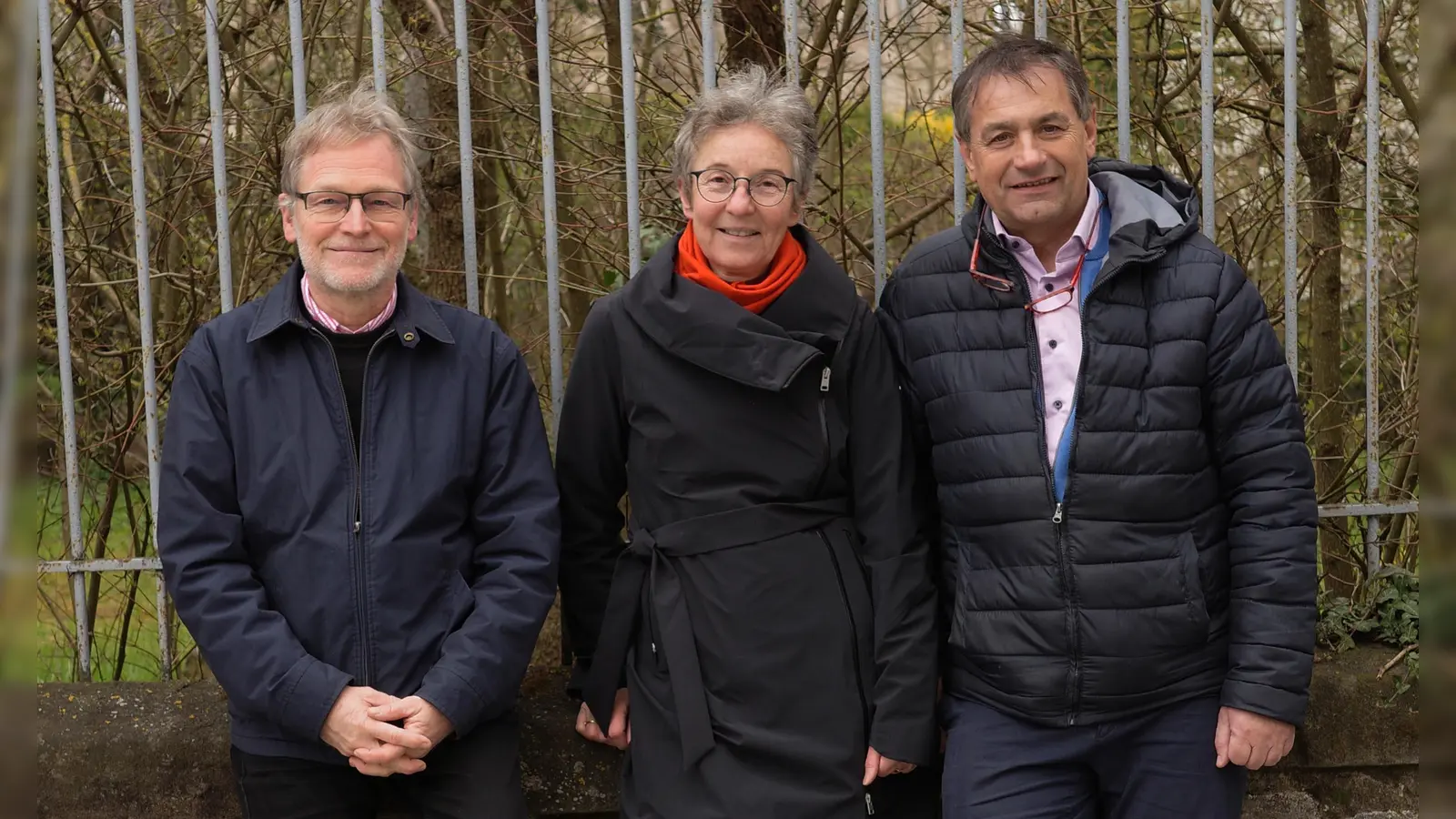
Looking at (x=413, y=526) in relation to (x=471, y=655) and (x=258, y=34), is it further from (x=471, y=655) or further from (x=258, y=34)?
(x=258, y=34)

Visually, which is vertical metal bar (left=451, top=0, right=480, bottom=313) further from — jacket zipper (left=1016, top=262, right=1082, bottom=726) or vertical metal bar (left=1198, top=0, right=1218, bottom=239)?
vertical metal bar (left=1198, top=0, right=1218, bottom=239)

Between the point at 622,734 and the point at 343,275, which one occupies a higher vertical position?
the point at 343,275

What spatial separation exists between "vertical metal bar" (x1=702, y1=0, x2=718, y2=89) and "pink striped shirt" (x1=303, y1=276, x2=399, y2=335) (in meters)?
0.88

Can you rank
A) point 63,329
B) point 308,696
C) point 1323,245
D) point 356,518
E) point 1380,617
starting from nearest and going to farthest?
point 308,696, point 356,518, point 63,329, point 1380,617, point 1323,245

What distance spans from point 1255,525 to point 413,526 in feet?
5.26

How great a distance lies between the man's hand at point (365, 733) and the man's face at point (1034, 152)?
1.53 meters

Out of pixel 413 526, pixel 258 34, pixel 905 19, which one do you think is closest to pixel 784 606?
pixel 413 526

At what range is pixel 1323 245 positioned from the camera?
13.6ft

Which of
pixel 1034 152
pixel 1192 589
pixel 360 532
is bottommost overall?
pixel 1192 589

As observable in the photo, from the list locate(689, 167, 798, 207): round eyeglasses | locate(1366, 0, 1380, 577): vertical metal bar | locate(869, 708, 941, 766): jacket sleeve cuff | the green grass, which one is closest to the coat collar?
locate(689, 167, 798, 207): round eyeglasses

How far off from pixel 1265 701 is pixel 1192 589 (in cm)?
24

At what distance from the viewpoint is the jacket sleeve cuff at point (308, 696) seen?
8.35ft

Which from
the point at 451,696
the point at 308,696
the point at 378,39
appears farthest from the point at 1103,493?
the point at 378,39

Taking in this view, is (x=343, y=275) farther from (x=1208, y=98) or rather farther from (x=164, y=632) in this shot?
(x=1208, y=98)
